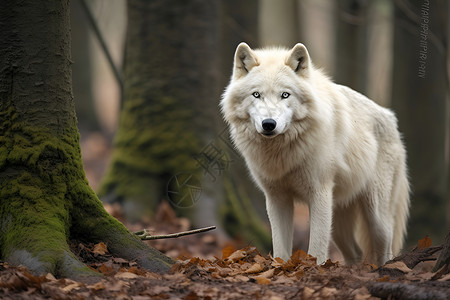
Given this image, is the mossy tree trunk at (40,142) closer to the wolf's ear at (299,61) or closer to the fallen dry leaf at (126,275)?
the fallen dry leaf at (126,275)

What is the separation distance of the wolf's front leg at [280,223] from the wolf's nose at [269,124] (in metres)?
1.06

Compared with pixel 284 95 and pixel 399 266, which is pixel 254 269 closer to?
pixel 399 266

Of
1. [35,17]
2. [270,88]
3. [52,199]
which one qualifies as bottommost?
[52,199]

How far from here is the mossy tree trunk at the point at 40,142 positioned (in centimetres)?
Result: 406

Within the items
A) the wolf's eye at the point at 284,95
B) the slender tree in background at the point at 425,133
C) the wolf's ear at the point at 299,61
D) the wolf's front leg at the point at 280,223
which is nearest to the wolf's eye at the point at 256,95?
the wolf's eye at the point at 284,95

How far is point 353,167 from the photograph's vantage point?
19.9ft

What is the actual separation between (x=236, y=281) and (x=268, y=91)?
81.2 inches

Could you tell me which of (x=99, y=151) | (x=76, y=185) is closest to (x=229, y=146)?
(x=76, y=185)

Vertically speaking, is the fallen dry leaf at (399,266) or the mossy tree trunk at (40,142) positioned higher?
the mossy tree trunk at (40,142)

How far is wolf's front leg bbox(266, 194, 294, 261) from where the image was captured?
5.77 meters

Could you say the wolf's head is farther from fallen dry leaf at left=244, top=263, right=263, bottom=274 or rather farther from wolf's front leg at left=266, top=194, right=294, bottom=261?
fallen dry leaf at left=244, top=263, right=263, bottom=274

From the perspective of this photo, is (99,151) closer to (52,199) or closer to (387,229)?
(387,229)

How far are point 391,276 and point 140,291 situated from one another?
189cm

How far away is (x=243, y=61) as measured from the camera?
5633mm
